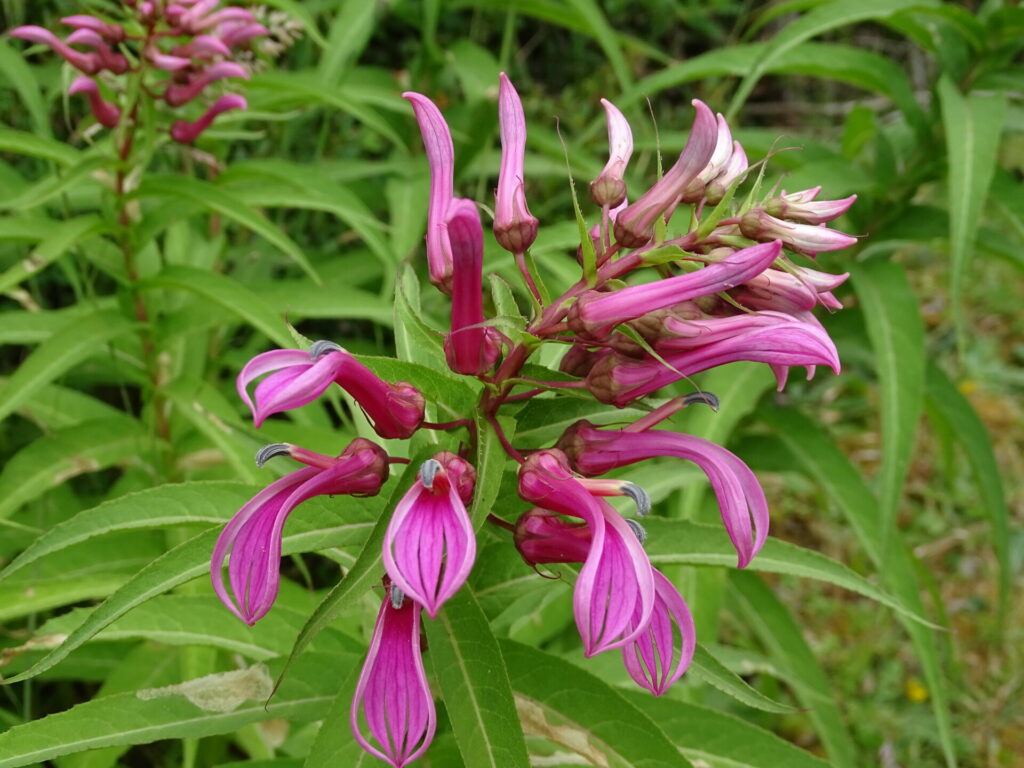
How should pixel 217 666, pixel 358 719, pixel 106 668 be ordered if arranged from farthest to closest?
pixel 106 668 < pixel 217 666 < pixel 358 719

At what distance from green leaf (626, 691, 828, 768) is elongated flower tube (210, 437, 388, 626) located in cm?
68

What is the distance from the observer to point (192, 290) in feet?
6.95

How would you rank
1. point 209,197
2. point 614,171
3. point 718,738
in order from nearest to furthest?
point 614,171 < point 718,738 < point 209,197

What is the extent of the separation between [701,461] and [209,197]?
1.45 meters

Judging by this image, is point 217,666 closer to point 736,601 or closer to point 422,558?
point 422,558

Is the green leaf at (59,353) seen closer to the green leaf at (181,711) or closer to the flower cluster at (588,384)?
the green leaf at (181,711)

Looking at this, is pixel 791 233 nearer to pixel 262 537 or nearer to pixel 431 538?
pixel 431 538

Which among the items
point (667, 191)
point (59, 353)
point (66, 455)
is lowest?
point (66, 455)

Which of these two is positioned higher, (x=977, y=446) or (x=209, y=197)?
(x=977, y=446)

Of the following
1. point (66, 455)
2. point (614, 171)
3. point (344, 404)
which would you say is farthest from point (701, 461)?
point (344, 404)

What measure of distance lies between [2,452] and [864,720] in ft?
10.0

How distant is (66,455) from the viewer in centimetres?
216

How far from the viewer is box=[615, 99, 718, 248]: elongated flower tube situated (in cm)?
117

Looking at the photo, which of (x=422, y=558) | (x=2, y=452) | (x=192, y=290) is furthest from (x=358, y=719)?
(x=2, y=452)
